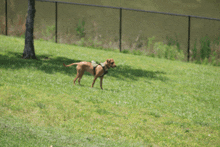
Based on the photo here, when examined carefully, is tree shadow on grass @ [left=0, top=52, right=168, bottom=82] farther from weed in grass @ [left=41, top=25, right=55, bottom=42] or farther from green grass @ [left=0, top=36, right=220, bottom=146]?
weed in grass @ [left=41, top=25, right=55, bottom=42]

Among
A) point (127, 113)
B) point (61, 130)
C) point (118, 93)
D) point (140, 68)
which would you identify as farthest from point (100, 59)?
point (61, 130)

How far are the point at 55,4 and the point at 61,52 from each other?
5885 millimetres

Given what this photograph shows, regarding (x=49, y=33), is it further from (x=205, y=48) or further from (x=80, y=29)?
(x=205, y=48)

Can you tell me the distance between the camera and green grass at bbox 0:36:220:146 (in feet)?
19.0

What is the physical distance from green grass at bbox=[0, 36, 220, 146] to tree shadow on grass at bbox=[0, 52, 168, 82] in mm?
41

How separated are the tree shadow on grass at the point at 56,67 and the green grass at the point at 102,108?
0.13ft

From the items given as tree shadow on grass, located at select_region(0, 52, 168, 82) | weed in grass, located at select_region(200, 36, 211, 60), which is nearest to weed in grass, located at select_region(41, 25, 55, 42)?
tree shadow on grass, located at select_region(0, 52, 168, 82)

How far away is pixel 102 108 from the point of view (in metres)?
7.52

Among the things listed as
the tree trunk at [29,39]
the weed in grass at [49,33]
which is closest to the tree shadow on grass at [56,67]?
the tree trunk at [29,39]

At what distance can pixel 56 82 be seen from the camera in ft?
29.9

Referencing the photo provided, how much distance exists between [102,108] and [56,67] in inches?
178

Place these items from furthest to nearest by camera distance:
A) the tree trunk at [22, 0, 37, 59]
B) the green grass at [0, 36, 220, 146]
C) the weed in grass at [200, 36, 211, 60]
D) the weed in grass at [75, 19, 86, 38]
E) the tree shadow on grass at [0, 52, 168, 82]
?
the weed in grass at [75, 19, 86, 38], the weed in grass at [200, 36, 211, 60], the tree trunk at [22, 0, 37, 59], the tree shadow on grass at [0, 52, 168, 82], the green grass at [0, 36, 220, 146]

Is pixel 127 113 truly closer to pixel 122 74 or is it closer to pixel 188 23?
pixel 122 74

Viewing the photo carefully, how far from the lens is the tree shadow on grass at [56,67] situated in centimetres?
1060
